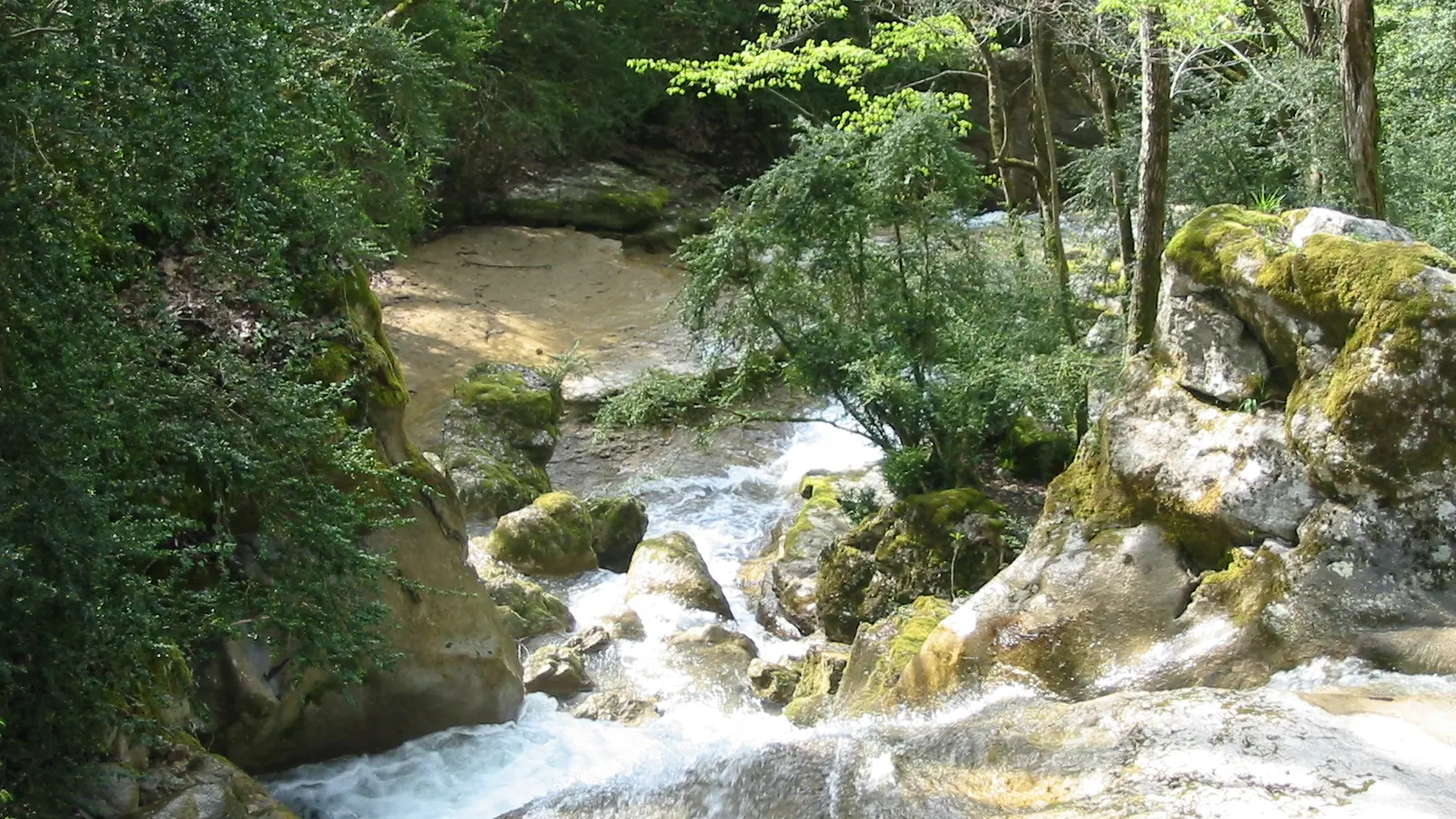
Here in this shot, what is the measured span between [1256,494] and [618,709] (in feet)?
14.8

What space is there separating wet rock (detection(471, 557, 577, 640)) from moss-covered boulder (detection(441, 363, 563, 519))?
2.01m

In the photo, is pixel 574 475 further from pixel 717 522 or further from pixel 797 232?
pixel 797 232

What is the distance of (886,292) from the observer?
35.6 feet

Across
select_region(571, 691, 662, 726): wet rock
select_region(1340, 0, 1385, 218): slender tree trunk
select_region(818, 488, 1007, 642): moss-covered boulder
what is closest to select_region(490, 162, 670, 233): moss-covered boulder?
select_region(818, 488, 1007, 642): moss-covered boulder


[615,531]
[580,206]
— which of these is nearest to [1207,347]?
[615,531]

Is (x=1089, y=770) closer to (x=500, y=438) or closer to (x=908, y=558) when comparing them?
(x=908, y=558)

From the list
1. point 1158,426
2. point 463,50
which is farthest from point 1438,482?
point 463,50

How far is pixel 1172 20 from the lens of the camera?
9969mm

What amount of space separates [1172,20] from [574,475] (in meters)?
8.26

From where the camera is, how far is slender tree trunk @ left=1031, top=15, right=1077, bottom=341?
11266 mm

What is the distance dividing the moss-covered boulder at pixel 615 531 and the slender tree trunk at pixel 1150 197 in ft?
18.3

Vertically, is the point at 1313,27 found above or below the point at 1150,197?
above

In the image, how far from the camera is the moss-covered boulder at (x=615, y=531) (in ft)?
40.5

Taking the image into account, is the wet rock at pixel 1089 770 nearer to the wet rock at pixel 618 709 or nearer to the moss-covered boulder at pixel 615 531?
the wet rock at pixel 618 709
